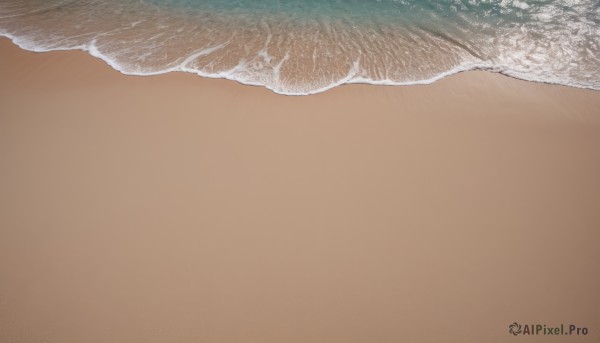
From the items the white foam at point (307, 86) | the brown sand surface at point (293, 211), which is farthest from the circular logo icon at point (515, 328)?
the white foam at point (307, 86)

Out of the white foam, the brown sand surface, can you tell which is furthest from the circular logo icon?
the white foam

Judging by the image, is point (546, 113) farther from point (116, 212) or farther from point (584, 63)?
point (116, 212)

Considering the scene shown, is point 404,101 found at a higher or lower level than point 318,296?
higher

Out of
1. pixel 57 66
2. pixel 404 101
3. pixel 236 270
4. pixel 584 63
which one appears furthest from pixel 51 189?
pixel 584 63

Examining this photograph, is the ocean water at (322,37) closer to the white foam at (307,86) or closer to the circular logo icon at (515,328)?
the white foam at (307,86)

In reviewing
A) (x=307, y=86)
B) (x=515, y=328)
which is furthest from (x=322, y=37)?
(x=515, y=328)

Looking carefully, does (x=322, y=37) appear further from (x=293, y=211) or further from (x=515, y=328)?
(x=515, y=328)
